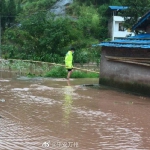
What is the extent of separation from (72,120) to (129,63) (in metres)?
5.64

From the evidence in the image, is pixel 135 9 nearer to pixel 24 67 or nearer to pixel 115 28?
pixel 24 67

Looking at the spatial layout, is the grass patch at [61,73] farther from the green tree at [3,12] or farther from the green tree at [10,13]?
the green tree at [10,13]

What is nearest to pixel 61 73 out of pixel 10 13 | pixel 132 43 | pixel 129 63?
pixel 129 63

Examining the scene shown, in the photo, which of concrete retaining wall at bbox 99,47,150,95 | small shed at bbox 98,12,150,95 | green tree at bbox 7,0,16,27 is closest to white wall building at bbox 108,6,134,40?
green tree at bbox 7,0,16,27

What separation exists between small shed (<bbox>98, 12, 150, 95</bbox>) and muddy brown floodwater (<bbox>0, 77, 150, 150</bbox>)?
630 millimetres

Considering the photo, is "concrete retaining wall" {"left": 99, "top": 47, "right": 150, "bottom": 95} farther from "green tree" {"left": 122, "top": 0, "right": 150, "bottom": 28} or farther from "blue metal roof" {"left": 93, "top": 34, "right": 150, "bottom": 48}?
"green tree" {"left": 122, "top": 0, "right": 150, "bottom": 28}

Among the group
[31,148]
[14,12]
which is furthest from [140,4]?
[14,12]

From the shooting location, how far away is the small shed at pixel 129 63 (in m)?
11.7

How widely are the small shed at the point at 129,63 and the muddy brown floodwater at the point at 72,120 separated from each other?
630 millimetres

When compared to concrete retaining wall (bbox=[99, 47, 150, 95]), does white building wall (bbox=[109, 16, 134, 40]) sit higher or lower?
higher

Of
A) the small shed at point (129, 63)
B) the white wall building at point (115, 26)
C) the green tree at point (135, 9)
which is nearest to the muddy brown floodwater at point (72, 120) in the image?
the small shed at point (129, 63)

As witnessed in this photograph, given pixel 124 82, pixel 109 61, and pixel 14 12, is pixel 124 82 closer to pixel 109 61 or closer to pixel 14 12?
pixel 109 61

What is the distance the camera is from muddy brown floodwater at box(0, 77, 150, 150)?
580cm

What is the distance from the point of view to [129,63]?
12594 millimetres
